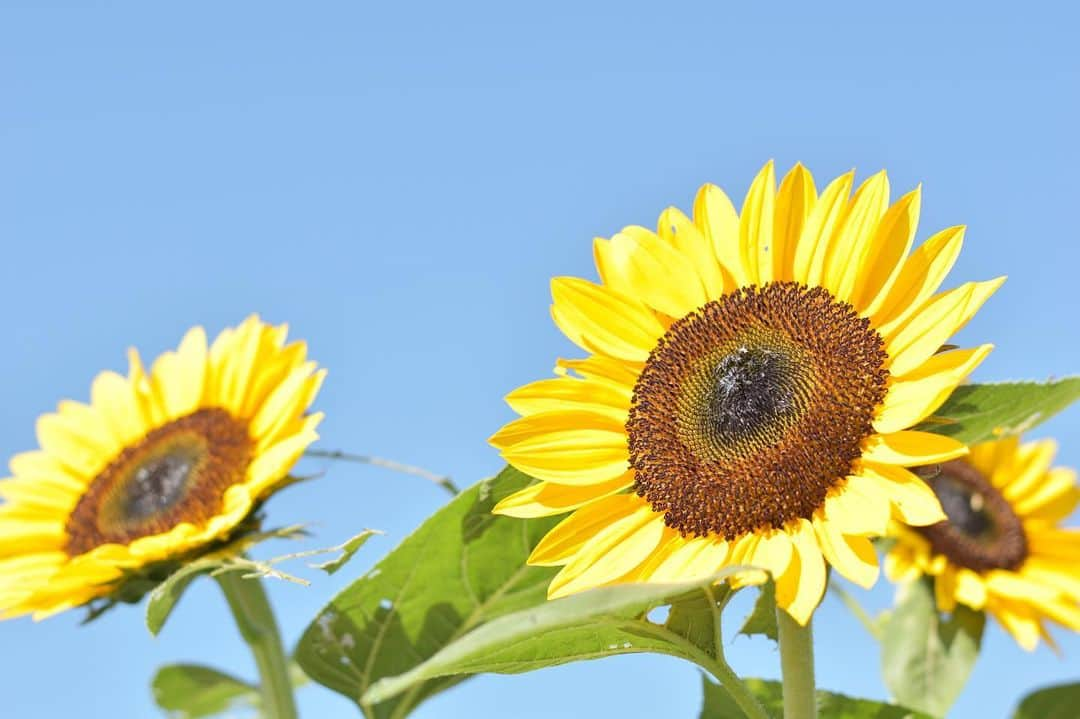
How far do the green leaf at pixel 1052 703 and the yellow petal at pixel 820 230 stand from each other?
1.25 metres

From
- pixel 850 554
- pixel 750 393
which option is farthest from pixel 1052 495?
pixel 850 554

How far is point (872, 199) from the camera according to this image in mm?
1705

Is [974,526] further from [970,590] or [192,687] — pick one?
[192,687]

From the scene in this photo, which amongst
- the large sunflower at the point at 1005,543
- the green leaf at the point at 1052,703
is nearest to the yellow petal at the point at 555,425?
the green leaf at the point at 1052,703

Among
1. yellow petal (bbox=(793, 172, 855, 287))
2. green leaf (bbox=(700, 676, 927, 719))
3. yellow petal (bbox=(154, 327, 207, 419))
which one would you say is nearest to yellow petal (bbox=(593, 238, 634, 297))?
yellow petal (bbox=(793, 172, 855, 287))

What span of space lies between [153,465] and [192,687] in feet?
1.83

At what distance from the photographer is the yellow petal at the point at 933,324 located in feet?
5.08

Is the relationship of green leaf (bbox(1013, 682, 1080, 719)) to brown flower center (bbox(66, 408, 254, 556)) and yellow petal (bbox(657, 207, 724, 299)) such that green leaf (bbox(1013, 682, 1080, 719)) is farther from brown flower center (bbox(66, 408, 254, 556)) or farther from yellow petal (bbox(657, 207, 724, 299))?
brown flower center (bbox(66, 408, 254, 556))

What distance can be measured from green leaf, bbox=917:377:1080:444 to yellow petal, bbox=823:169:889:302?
217 mm

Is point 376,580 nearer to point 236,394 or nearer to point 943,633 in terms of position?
point 236,394

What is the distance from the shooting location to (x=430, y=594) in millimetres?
2066

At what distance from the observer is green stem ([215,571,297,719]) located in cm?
259

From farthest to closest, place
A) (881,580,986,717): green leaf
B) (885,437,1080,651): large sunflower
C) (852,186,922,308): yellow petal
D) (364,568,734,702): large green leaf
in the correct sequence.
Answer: (885,437,1080,651): large sunflower, (881,580,986,717): green leaf, (852,186,922,308): yellow petal, (364,568,734,702): large green leaf

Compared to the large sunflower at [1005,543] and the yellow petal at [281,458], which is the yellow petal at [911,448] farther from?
the large sunflower at [1005,543]
